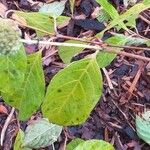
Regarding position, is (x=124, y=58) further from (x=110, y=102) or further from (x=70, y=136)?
(x=70, y=136)

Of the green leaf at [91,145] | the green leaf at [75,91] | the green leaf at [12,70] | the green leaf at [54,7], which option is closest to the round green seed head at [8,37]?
the green leaf at [12,70]

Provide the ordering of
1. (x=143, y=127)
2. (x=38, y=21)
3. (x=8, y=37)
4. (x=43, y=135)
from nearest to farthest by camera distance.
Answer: (x=8, y=37) < (x=38, y=21) < (x=43, y=135) < (x=143, y=127)

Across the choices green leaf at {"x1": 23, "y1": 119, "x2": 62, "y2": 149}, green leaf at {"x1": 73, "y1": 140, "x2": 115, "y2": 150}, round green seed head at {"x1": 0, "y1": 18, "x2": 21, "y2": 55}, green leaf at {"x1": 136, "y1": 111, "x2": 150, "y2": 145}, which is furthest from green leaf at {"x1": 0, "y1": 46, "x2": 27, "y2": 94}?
green leaf at {"x1": 136, "y1": 111, "x2": 150, "y2": 145}

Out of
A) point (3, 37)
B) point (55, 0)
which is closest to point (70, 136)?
point (55, 0)

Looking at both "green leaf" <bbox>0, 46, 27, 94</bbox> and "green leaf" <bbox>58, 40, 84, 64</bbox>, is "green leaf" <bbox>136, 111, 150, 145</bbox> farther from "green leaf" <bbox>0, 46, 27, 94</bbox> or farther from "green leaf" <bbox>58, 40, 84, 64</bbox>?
"green leaf" <bbox>0, 46, 27, 94</bbox>

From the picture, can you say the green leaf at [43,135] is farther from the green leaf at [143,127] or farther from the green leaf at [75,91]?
the green leaf at [75,91]

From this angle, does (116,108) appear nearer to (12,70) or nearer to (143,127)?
(143,127)

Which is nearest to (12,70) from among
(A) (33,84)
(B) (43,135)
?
(A) (33,84)
